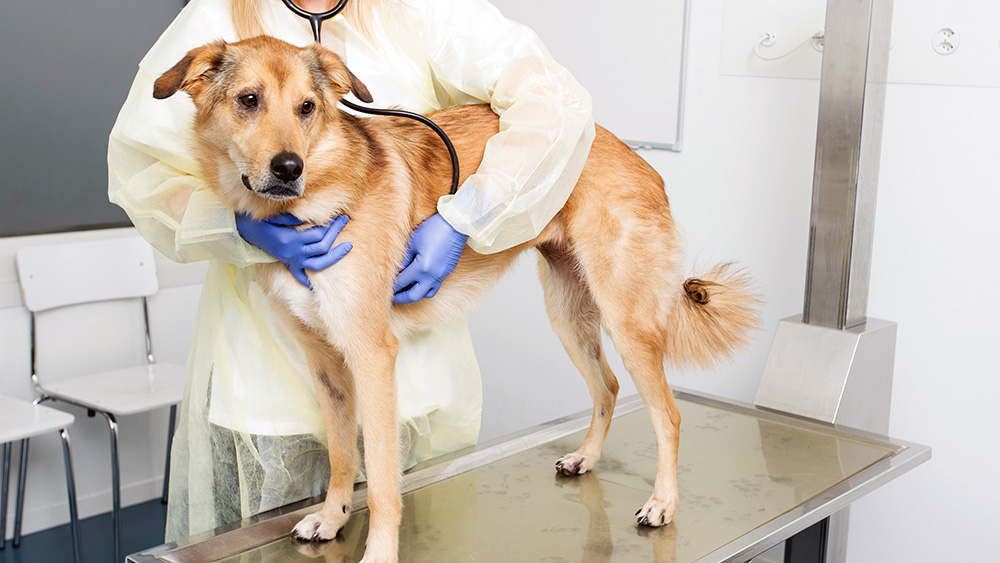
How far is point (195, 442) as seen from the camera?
1.45 metres

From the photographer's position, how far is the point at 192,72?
1.12 meters

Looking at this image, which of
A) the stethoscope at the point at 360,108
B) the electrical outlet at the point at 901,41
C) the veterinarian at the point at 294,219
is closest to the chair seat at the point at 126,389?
the veterinarian at the point at 294,219

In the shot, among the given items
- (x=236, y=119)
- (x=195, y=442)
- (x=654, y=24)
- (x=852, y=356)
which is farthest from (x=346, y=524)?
(x=654, y=24)

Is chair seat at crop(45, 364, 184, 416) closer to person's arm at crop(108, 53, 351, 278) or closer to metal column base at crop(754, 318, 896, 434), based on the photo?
person's arm at crop(108, 53, 351, 278)

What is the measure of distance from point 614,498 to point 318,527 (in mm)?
526

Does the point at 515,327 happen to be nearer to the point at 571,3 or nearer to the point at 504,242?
the point at 571,3

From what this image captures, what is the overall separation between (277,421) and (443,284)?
363 mm

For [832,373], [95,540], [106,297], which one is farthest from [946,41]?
[95,540]

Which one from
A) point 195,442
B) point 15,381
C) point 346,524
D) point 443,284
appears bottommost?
point 15,381

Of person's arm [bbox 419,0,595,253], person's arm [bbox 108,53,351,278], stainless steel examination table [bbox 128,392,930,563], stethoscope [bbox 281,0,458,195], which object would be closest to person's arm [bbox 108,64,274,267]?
person's arm [bbox 108,53,351,278]

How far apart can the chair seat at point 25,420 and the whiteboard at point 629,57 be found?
204 centimetres

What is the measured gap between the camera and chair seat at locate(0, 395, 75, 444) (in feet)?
8.27

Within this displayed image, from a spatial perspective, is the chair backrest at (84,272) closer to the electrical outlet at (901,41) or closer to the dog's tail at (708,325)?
the electrical outlet at (901,41)

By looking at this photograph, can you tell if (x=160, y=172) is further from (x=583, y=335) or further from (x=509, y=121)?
(x=583, y=335)
